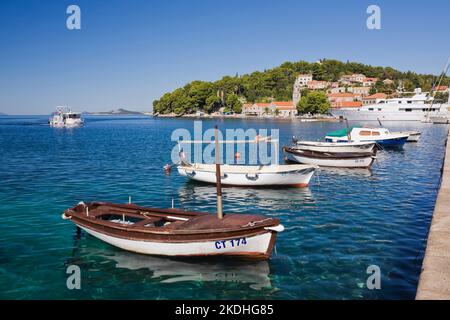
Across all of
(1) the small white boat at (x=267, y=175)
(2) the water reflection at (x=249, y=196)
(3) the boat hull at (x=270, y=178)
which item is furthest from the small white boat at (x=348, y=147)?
(2) the water reflection at (x=249, y=196)

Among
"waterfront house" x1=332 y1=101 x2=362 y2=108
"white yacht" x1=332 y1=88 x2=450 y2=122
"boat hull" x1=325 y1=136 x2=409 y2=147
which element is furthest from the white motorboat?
"waterfront house" x1=332 y1=101 x2=362 y2=108

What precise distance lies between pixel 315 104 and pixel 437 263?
16795 cm

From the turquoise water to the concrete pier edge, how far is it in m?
1.50

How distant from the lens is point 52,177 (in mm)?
31031

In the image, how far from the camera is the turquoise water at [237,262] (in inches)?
453

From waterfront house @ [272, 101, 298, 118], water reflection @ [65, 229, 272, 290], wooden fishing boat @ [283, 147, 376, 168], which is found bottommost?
water reflection @ [65, 229, 272, 290]

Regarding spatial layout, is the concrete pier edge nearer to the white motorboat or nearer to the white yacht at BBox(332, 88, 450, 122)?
the white motorboat

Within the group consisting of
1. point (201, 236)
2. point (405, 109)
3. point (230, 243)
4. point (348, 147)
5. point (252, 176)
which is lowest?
point (230, 243)

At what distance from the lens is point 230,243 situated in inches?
498

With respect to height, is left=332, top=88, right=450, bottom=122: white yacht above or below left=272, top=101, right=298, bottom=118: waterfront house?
below

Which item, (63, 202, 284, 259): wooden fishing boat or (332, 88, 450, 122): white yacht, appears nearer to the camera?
(63, 202, 284, 259): wooden fishing boat

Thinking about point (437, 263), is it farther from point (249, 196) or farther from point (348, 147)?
point (348, 147)

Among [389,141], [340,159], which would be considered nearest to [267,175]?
[340,159]

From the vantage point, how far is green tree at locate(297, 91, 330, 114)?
170137 millimetres
